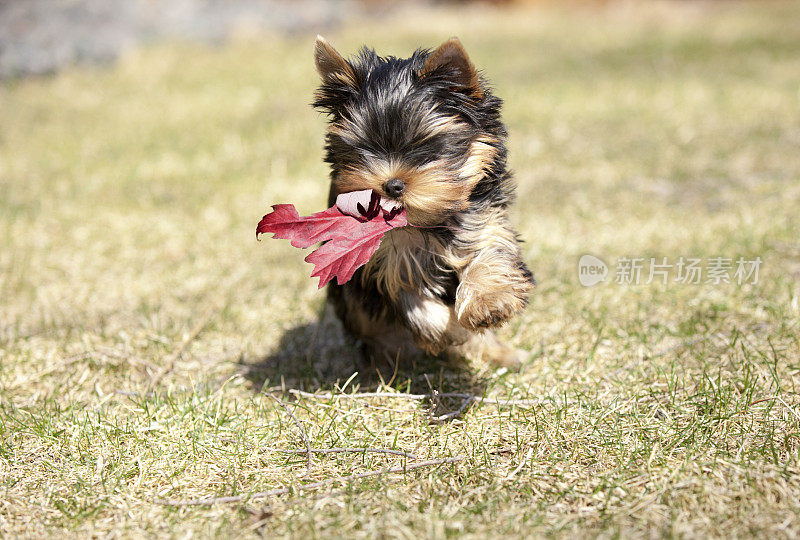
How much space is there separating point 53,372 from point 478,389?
2282mm

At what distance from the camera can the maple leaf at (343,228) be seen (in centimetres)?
259

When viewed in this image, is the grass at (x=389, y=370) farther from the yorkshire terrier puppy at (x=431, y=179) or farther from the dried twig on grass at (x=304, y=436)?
the yorkshire terrier puppy at (x=431, y=179)

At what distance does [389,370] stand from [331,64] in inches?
65.0

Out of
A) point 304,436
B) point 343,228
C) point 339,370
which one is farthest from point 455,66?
point 339,370

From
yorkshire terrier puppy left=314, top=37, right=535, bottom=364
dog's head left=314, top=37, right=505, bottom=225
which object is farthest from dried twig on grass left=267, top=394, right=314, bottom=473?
dog's head left=314, top=37, right=505, bottom=225

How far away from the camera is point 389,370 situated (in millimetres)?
3691

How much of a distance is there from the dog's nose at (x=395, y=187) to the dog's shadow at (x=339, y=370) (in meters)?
1.07

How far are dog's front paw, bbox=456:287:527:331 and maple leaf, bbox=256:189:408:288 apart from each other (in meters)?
0.43
